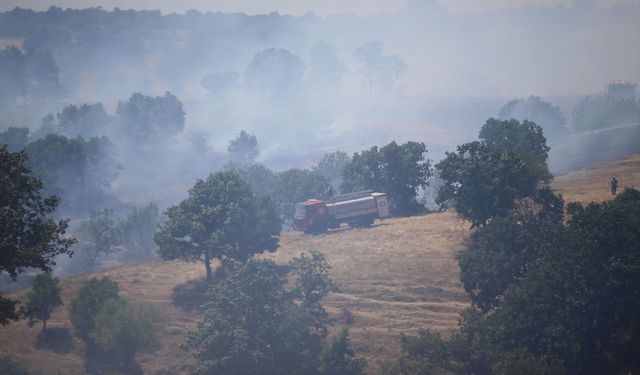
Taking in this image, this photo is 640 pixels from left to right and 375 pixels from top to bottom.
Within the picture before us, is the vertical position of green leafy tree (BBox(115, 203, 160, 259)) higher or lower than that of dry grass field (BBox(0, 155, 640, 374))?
higher

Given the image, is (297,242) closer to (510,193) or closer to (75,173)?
(510,193)

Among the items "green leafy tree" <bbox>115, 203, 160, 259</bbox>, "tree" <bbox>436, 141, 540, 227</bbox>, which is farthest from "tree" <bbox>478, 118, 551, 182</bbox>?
"green leafy tree" <bbox>115, 203, 160, 259</bbox>

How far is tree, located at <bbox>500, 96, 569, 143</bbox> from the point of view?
13912cm

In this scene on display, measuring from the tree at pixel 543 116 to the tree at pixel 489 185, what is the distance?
9437cm

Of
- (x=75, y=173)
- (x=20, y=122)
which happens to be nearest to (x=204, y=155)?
(x=75, y=173)

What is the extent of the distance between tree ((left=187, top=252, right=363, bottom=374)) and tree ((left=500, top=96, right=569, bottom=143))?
112 metres

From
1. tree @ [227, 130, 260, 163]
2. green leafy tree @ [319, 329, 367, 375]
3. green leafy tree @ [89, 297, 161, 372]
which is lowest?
green leafy tree @ [319, 329, 367, 375]

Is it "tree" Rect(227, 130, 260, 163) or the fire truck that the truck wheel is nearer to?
the fire truck

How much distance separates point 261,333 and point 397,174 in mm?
37397

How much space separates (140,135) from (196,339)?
11050cm

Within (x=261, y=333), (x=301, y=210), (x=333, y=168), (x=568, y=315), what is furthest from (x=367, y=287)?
(x=333, y=168)

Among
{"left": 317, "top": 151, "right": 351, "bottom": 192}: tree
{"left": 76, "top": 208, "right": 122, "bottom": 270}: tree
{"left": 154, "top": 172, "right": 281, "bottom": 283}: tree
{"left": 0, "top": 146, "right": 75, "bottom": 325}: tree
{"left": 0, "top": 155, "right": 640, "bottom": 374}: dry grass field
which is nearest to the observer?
{"left": 0, "top": 146, "right": 75, "bottom": 325}: tree

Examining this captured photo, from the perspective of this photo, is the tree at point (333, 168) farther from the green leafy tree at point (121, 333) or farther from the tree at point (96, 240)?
the green leafy tree at point (121, 333)

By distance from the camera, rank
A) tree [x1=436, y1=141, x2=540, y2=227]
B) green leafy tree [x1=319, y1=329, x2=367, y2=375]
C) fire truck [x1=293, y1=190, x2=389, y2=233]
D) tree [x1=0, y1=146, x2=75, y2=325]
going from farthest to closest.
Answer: fire truck [x1=293, y1=190, x2=389, y2=233] → tree [x1=436, y1=141, x2=540, y2=227] → green leafy tree [x1=319, y1=329, x2=367, y2=375] → tree [x1=0, y1=146, x2=75, y2=325]
